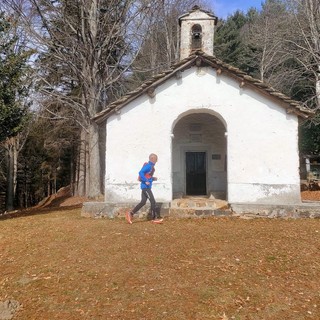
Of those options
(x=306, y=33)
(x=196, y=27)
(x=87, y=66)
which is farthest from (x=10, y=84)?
(x=306, y=33)

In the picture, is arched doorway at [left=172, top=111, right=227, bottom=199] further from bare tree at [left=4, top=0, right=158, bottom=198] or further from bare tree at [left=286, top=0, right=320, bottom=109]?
bare tree at [left=286, top=0, right=320, bottom=109]

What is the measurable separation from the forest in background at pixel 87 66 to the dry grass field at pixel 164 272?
19.5 feet

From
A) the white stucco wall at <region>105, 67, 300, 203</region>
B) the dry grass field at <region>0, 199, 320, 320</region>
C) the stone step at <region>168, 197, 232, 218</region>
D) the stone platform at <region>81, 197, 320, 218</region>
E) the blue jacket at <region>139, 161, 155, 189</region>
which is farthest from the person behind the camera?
the white stucco wall at <region>105, 67, 300, 203</region>

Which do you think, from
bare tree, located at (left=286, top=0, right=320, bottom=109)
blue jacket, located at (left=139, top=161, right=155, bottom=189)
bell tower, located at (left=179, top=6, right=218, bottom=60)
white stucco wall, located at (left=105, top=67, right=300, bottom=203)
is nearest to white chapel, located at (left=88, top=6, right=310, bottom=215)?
white stucco wall, located at (left=105, top=67, right=300, bottom=203)

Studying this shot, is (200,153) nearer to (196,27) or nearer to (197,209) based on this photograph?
(197,209)

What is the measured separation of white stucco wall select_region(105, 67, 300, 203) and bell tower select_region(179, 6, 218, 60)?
2.04 m

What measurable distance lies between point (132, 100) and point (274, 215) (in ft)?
18.9

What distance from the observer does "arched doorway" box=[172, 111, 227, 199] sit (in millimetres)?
12492

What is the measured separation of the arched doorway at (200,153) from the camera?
492 inches

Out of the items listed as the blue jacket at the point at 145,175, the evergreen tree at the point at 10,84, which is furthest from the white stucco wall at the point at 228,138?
the evergreen tree at the point at 10,84

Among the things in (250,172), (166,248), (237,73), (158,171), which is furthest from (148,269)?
(237,73)

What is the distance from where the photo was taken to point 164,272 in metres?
5.03

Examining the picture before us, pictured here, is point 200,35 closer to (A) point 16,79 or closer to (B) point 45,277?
(A) point 16,79

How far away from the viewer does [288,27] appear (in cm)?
2200
